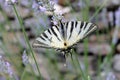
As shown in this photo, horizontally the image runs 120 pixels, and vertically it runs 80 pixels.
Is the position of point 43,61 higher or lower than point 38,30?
lower

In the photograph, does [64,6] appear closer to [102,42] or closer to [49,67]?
[102,42]

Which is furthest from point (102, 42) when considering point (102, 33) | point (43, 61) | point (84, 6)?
point (84, 6)

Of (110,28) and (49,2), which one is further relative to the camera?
(110,28)

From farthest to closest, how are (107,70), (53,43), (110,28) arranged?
(110,28) < (107,70) < (53,43)

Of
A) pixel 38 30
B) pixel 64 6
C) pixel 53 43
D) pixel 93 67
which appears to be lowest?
pixel 93 67
